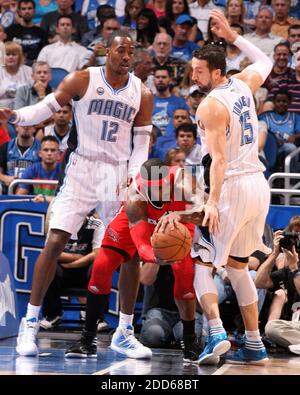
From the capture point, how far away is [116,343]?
8.21m

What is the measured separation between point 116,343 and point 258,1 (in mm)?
7157

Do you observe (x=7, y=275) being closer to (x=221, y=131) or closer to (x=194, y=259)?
(x=194, y=259)

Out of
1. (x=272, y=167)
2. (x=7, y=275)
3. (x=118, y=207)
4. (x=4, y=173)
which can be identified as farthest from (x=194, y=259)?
(x=4, y=173)

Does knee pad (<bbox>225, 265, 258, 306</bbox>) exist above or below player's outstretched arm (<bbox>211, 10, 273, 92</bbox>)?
below

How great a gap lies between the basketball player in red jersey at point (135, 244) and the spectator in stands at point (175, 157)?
103 inches

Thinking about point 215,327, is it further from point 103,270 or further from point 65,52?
point 65,52

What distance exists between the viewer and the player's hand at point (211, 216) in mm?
7012

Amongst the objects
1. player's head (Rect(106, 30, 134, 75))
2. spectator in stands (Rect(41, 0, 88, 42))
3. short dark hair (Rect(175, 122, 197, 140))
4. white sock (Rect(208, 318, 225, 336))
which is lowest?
white sock (Rect(208, 318, 225, 336))

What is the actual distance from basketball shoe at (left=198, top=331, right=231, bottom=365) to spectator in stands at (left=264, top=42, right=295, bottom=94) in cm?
563

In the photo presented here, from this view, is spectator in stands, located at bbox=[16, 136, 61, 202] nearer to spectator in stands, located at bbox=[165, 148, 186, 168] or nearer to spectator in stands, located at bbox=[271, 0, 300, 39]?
Result: spectator in stands, located at bbox=[165, 148, 186, 168]

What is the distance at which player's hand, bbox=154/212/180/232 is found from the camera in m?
7.16

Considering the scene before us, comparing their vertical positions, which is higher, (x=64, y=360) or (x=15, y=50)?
(x=15, y=50)

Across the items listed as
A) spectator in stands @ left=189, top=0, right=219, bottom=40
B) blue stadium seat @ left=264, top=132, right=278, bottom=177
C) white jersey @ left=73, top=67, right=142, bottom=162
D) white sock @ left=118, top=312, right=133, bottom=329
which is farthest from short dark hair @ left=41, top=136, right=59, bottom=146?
white sock @ left=118, top=312, right=133, bottom=329

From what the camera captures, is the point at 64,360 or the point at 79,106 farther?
the point at 79,106
